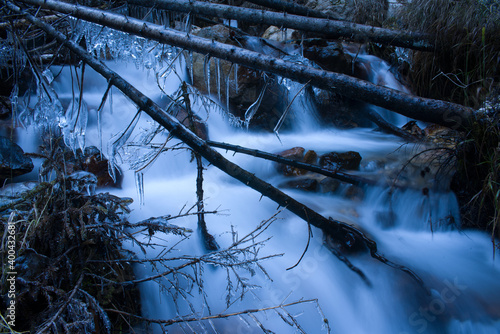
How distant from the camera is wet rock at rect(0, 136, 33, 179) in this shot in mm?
3592

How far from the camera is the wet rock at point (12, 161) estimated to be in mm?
3592

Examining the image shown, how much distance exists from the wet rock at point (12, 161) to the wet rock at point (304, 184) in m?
3.38

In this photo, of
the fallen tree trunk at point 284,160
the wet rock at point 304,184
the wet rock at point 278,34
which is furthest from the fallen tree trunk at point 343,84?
the wet rock at point 278,34

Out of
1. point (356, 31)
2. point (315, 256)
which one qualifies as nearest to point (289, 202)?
point (315, 256)

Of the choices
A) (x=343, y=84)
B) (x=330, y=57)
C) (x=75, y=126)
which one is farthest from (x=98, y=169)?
(x=330, y=57)

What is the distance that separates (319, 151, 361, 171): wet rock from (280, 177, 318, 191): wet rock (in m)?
0.35

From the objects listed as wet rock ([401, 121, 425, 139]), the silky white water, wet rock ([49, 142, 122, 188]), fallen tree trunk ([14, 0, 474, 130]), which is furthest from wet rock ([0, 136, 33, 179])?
wet rock ([401, 121, 425, 139])

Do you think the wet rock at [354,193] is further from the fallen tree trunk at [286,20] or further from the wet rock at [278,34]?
the wet rock at [278,34]

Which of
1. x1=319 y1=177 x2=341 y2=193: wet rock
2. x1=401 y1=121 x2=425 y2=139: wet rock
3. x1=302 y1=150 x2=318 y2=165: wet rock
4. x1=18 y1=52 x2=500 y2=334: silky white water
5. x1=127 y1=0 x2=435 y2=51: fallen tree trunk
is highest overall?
x1=127 y1=0 x2=435 y2=51: fallen tree trunk

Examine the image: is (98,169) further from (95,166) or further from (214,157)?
(214,157)

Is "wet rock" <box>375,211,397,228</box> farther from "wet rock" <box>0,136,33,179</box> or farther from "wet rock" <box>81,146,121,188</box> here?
"wet rock" <box>0,136,33,179</box>

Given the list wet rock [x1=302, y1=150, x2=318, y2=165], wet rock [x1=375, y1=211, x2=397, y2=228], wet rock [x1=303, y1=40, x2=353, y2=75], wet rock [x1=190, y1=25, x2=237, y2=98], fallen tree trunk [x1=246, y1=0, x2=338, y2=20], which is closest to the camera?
wet rock [x1=375, y1=211, x2=397, y2=228]

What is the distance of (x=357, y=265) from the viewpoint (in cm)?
276

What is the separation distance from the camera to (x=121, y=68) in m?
6.38
